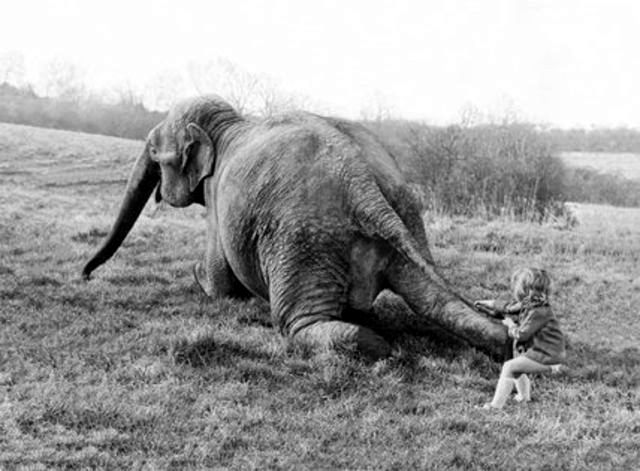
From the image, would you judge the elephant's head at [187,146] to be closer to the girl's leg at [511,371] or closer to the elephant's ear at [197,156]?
the elephant's ear at [197,156]

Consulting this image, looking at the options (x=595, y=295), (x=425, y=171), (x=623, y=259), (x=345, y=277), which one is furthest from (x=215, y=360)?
(x=425, y=171)

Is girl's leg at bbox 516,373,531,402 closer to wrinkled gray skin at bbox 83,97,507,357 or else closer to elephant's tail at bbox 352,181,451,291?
wrinkled gray skin at bbox 83,97,507,357

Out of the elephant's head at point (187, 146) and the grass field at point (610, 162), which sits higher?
the elephant's head at point (187, 146)

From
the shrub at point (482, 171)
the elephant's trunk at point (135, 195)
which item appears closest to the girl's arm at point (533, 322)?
the elephant's trunk at point (135, 195)

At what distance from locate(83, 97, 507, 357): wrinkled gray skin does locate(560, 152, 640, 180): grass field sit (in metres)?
22.6

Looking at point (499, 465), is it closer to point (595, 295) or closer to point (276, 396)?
point (276, 396)

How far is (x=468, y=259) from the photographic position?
10.4m

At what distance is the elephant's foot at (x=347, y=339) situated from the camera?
549cm

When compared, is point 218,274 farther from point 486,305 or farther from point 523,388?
point 523,388

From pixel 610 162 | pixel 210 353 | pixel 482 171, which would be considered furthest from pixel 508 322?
pixel 610 162

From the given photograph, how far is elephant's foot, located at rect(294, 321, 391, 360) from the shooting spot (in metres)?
5.49

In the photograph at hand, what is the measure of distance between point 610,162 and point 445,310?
29.8 metres

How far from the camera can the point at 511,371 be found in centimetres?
498

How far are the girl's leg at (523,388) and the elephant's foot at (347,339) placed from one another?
1009 mm
